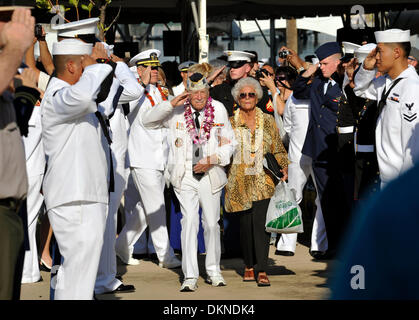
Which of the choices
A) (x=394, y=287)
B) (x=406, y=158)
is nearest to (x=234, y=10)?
(x=406, y=158)

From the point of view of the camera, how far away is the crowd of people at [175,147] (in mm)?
5069

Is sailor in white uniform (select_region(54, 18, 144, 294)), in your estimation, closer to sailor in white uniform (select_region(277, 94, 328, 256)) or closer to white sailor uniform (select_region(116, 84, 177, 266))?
white sailor uniform (select_region(116, 84, 177, 266))

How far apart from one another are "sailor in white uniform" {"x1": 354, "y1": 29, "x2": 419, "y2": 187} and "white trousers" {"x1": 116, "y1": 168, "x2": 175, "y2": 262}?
2950mm

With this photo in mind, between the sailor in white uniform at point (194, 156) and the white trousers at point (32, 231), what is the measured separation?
1.38m

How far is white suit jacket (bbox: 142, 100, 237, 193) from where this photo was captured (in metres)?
7.84

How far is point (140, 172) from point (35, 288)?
190 cm

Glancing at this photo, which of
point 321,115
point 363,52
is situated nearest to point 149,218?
point 321,115

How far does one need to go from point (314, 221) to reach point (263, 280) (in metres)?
2.08

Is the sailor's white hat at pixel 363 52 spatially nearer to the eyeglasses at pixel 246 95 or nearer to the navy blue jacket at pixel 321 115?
the navy blue jacket at pixel 321 115

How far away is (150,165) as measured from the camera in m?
9.26

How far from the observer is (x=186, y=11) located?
1733 cm

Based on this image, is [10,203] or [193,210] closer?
[10,203]

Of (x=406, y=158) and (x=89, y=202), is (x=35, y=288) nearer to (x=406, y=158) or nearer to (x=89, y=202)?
(x=89, y=202)

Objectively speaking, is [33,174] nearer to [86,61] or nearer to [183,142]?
[183,142]
